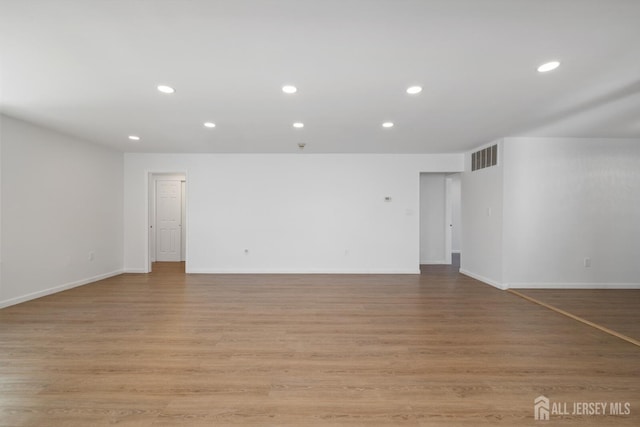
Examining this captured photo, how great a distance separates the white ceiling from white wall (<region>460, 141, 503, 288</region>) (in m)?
1.20

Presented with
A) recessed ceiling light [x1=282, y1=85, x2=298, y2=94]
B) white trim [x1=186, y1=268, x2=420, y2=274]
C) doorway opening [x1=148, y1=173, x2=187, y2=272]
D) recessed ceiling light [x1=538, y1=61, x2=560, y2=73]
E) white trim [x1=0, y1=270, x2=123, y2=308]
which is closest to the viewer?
recessed ceiling light [x1=538, y1=61, x2=560, y2=73]

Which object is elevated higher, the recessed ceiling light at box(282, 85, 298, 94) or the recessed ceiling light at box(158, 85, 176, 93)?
the recessed ceiling light at box(158, 85, 176, 93)

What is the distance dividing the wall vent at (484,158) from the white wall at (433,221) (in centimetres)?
162

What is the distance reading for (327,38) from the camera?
1.88 meters

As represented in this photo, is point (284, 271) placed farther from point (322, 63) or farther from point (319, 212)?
point (322, 63)

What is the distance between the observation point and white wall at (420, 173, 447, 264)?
23.0ft

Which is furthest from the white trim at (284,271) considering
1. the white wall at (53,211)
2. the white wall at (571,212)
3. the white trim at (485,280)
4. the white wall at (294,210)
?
the white wall at (571,212)

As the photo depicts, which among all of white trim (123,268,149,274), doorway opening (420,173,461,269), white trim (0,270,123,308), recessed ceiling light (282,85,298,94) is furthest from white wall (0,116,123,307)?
doorway opening (420,173,461,269)

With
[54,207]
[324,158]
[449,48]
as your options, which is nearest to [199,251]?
[54,207]

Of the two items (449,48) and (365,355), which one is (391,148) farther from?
(365,355)

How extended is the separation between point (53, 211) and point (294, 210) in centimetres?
411

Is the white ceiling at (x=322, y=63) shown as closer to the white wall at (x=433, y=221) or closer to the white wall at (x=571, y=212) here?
the white wall at (x=571, y=212)

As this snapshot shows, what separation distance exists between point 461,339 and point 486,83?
8.48 feet

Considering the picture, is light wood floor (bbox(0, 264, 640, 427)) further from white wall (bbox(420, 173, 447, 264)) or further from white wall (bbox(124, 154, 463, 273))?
white wall (bbox(420, 173, 447, 264))
